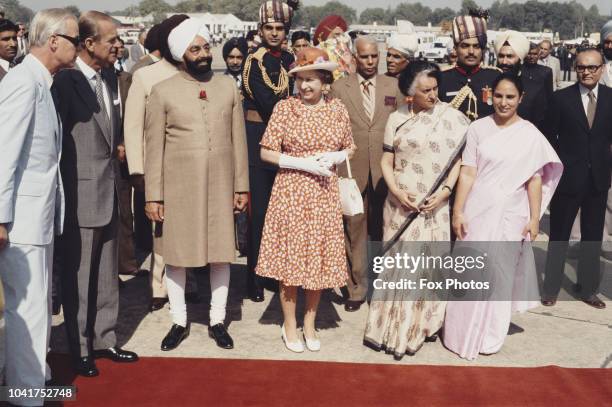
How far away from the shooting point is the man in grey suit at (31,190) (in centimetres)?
331

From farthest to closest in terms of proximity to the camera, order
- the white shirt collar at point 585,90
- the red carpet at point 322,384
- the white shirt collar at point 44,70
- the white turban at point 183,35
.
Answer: the white shirt collar at point 585,90 < the white turban at point 183,35 < the red carpet at point 322,384 < the white shirt collar at point 44,70

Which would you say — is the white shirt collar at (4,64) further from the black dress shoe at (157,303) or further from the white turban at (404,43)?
the white turban at (404,43)

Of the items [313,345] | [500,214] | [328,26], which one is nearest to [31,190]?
[313,345]

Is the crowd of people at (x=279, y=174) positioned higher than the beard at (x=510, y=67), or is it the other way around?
the beard at (x=510, y=67)

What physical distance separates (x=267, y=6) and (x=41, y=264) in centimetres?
291

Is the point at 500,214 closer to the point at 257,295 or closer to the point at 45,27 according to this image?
the point at 257,295

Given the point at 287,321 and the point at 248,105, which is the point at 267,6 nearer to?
the point at 248,105

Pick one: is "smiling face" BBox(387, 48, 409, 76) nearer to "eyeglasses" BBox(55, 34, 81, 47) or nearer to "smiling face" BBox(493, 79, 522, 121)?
"smiling face" BBox(493, 79, 522, 121)

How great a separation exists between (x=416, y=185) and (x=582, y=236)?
6.11 feet

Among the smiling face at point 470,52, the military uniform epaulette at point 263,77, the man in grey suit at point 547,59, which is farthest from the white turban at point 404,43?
the man in grey suit at point 547,59

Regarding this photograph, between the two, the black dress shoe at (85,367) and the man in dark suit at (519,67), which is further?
the man in dark suit at (519,67)

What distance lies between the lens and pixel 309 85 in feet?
14.3

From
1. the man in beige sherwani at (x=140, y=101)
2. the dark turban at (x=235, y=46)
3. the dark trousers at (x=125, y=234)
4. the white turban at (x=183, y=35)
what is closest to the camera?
the white turban at (x=183, y=35)

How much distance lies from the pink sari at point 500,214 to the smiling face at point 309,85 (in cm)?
105
